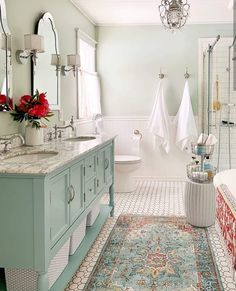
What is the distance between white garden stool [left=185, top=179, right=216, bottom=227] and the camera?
3229 millimetres

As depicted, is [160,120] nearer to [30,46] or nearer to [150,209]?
[150,209]

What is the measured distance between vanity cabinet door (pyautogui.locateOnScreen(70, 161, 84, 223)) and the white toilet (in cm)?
207

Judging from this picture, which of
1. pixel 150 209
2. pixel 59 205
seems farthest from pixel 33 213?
pixel 150 209

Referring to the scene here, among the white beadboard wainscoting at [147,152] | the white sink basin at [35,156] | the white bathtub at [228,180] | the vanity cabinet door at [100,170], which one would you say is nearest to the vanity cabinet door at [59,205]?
the white sink basin at [35,156]

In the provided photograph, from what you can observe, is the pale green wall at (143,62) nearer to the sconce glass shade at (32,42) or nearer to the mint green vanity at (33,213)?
the sconce glass shade at (32,42)

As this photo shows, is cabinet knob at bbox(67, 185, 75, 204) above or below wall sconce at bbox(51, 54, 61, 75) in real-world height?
below

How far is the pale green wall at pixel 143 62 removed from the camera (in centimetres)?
521

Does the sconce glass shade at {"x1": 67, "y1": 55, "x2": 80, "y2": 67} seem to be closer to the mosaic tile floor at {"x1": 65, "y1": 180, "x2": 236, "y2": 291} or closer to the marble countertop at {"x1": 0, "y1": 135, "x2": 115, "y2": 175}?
the marble countertop at {"x1": 0, "y1": 135, "x2": 115, "y2": 175}

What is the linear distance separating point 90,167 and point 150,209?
4.74 feet

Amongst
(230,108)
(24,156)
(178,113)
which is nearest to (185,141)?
(178,113)

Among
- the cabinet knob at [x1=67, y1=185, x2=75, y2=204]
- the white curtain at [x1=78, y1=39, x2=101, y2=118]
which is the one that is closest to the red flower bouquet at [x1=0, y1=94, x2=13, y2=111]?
the cabinet knob at [x1=67, y1=185, x2=75, y2=204]

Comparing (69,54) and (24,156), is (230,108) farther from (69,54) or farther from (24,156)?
(24,156)

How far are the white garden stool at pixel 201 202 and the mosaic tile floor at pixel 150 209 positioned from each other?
119 millimetres

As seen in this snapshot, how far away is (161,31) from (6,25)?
10.4 feet
